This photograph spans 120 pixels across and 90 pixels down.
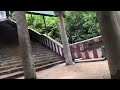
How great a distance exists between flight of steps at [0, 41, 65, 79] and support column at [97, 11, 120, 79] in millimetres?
4809

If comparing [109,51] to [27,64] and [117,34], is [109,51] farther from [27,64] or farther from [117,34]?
[27,64]

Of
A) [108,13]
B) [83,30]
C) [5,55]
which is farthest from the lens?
[83,30]

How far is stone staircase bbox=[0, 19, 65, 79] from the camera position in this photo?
9.84 meters

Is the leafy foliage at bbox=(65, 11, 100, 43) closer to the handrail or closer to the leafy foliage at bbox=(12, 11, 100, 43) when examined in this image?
the leafy foliage at bbox=(12, 11, 100, 43)

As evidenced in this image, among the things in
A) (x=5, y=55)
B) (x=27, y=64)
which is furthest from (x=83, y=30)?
(x=27, y=64)

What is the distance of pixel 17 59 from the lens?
39.4 feet

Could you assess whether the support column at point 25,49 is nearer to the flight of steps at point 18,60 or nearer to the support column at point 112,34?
the flight of steps at point 18,60

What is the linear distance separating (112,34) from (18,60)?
767 cm

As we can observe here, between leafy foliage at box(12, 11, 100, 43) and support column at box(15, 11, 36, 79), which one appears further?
leafy foliage at box(12, 11, 100, 43)

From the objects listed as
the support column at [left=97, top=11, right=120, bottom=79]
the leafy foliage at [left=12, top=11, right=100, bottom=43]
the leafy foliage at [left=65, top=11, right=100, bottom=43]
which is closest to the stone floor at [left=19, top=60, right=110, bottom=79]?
the support column at [left=97, top=11, right=120, bottom=79]

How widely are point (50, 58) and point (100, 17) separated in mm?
9331

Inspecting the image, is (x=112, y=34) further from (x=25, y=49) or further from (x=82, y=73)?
(x=82, y=73)

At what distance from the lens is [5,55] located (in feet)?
40.7

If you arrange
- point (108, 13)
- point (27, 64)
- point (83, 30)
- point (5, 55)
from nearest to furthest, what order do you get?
point (108, 13), point (27, 64), point (5, 55), point (83, 30)
